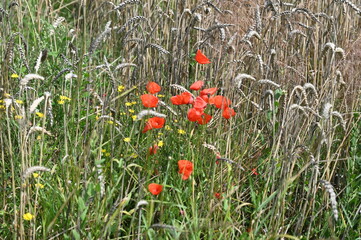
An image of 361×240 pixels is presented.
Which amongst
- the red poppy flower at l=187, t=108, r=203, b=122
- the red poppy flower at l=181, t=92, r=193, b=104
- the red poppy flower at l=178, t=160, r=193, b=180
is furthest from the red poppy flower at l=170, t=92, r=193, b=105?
the red poppy flower at l=178, t=160, r=193, b=180

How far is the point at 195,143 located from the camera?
2506 millimetres

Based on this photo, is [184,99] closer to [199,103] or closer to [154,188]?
[199,103]

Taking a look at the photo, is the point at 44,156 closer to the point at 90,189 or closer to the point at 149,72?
the point at 90,189

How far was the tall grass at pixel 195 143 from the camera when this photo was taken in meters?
1.95

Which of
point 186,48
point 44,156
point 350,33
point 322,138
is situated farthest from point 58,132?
point 350,33

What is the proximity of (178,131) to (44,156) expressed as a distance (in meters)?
0.58

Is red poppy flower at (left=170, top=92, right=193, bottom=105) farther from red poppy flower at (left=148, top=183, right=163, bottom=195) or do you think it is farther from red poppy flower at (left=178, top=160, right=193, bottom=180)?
red poppy flower at (left=148, top=183, right=163, bottom=195)

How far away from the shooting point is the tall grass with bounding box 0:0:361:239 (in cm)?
195

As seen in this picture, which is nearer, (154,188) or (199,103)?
(154,188)

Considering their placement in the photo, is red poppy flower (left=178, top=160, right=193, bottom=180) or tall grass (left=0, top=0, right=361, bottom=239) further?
red poppy flower (left=178, top=160, right=193, bottom=180)

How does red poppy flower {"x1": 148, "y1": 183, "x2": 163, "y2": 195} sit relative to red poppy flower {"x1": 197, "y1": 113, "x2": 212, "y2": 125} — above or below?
below

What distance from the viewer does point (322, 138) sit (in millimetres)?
2002

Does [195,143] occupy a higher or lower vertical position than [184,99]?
lower

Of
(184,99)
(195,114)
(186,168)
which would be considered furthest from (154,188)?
(184,99)
